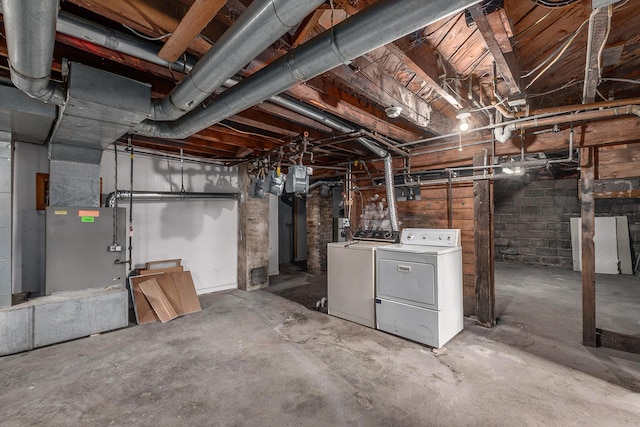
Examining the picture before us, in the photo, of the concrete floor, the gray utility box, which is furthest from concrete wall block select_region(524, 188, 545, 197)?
the gray utility box

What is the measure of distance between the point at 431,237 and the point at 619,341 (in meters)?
1.87

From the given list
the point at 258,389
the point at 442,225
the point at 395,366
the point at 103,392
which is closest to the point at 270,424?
the point at 258,389

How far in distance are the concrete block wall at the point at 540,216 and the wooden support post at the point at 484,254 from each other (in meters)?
4.55

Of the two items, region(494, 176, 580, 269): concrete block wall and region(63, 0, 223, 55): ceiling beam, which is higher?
region(63, 0, 223, 55): ceiling beam

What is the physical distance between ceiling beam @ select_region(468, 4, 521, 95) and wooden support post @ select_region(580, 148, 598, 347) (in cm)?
135

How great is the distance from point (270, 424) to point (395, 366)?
1.14 metres

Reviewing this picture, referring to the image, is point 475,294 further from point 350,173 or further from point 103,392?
point 103,392

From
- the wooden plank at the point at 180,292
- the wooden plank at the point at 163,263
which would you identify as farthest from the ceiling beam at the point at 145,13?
the wooden plank at the point at 163,263

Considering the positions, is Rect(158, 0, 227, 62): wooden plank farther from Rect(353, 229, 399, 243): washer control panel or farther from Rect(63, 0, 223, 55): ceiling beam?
Rect(353, 229, 399, 243): washer control panel

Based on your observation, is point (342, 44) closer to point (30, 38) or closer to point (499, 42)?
point (499, 42)

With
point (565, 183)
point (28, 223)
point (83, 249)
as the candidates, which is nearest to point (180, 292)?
point (83, 249)

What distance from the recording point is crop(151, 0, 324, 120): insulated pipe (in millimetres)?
1044

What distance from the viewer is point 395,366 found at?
92.2 inches

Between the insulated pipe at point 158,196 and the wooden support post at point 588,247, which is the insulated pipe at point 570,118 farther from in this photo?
the insulated pipe at point 158,196
